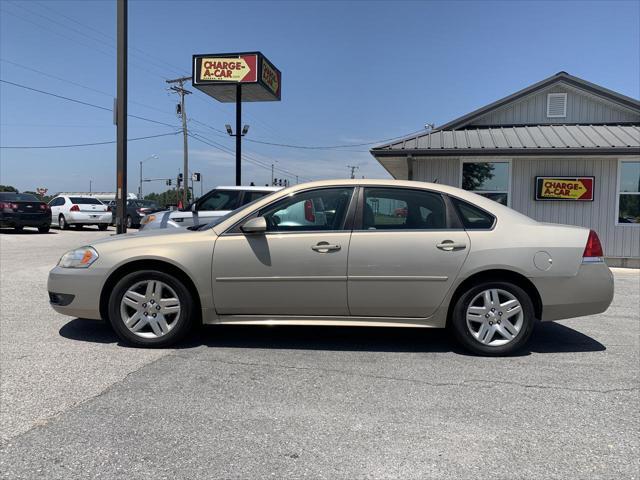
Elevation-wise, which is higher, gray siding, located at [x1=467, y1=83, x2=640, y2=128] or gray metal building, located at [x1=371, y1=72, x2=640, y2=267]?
gray siding, located at [x1=467, y1=83, x2=640, y2=128]

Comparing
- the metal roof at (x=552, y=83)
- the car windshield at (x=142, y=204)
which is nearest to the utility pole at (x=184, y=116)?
the car windshield at (x=142, y=204)

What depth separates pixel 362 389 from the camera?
11.9 ft

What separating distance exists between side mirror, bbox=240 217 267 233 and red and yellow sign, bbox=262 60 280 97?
12.4 meters

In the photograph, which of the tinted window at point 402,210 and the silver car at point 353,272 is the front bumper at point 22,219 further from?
the tinted window at point 402,210

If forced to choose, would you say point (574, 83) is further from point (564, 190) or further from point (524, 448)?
point (524, 448)

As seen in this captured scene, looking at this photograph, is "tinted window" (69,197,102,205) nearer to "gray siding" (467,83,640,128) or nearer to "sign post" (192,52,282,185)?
"sign post" (192,52,282,185)

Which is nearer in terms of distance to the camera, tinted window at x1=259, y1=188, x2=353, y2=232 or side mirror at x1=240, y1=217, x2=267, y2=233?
side mirror at x1=240, y1=217, x2=267, y2=233

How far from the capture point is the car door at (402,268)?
4.34 meters

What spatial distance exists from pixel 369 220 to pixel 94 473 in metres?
2.86

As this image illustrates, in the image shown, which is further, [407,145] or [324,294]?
[407,145]

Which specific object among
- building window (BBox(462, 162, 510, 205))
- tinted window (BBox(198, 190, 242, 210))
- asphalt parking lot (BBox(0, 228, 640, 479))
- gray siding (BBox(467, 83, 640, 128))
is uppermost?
gray siding (BBox(467, 83, 640, 128))

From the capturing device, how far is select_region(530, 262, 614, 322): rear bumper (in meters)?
4.37

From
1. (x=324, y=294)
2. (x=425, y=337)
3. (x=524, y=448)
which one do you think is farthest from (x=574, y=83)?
(x=524, y=448)

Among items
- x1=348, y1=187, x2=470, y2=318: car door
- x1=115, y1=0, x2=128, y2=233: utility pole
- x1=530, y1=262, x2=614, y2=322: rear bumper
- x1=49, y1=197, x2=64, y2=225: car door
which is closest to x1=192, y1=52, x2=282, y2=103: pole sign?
x1=115, y1=0, x2=128, y2=233: utility pole
